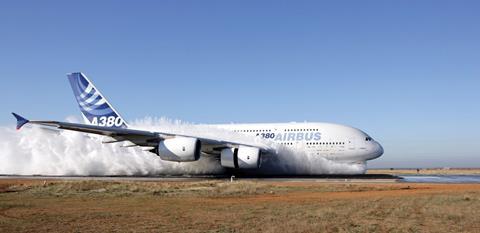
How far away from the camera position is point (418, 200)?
17938mm

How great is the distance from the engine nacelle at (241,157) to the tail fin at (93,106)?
547 inches

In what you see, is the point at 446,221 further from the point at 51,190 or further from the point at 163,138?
the point at 163,138

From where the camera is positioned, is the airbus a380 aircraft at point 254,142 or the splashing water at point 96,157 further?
the splashing water at point 96,157

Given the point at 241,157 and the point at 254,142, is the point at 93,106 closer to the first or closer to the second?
the point at 254,142

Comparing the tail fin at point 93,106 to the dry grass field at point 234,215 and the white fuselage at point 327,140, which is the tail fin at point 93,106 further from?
the dry grass field at point 234,215

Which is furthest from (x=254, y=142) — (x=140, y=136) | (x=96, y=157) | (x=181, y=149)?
(x=96, y=157)

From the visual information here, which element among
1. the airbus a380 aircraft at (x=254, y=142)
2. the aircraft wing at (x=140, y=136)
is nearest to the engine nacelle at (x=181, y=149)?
the airbus a380 aircraft at (x=254, y=142)

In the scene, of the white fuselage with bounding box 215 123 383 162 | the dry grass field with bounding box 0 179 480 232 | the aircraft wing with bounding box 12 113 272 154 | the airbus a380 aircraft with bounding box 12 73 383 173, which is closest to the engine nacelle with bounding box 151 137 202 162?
the airbus a380 aircraft with bounding box 12 73 383 173

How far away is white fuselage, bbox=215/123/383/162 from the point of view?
125 ft

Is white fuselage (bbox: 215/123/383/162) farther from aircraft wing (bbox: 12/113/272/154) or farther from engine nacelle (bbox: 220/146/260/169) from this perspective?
engine nacelle (bbox: 220/146/260/169)

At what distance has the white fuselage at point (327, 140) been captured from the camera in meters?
38.2

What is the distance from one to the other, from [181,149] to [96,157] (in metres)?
12.7

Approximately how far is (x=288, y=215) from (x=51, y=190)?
16270mm

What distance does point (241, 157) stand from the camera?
35125 mm
